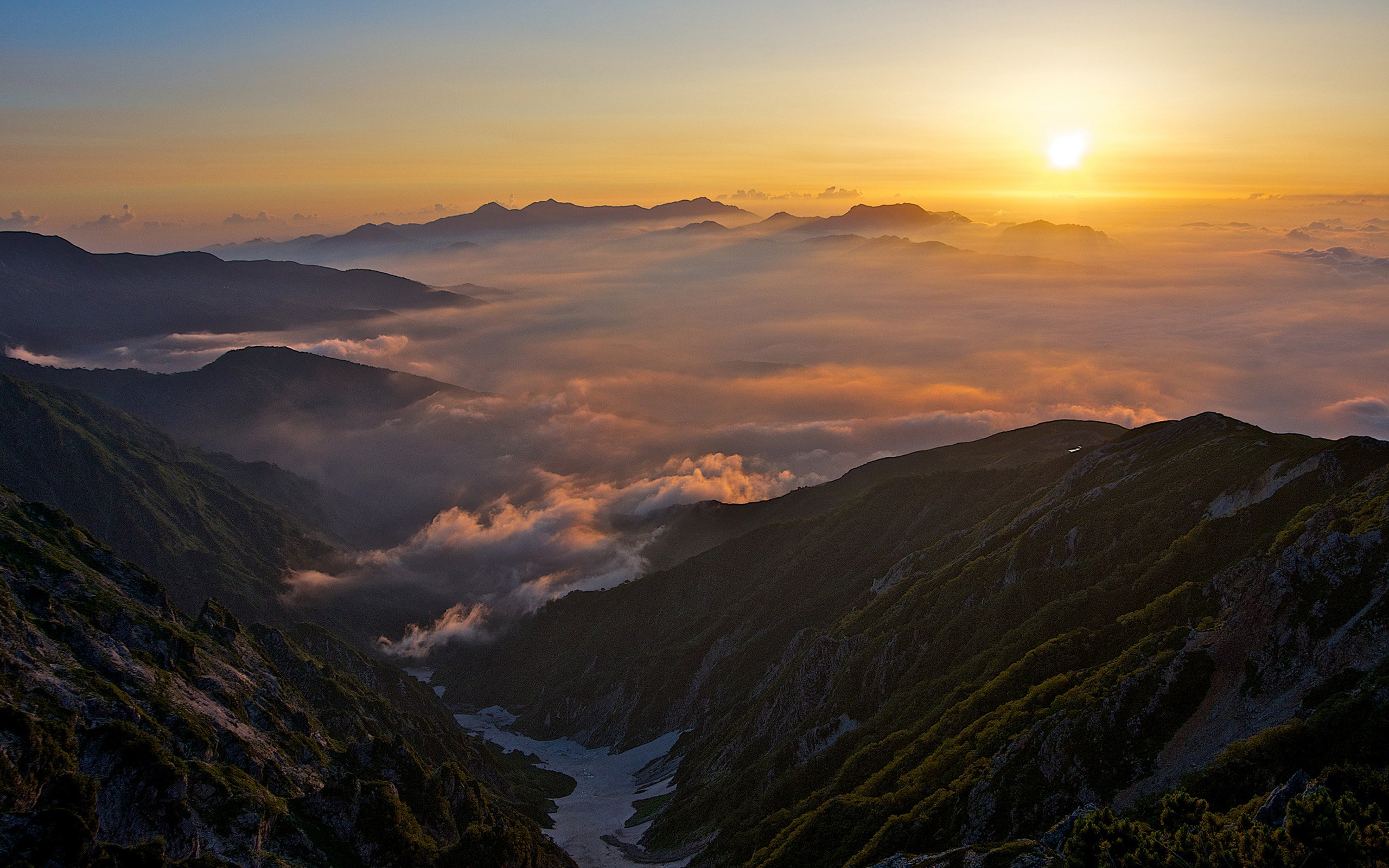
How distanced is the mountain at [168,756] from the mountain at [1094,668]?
1812 inches

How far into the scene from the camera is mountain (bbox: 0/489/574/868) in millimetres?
76125

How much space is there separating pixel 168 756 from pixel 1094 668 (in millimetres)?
102154

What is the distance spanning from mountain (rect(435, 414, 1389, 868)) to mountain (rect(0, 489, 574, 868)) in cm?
4603

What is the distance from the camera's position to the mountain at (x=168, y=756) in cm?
7612

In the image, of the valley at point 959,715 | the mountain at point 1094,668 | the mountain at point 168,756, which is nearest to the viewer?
the valley at point 959,715

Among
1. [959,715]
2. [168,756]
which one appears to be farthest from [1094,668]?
[168,756]

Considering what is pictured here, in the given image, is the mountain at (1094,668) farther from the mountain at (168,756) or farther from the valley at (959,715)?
the mountain at (168,756)

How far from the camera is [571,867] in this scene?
148250 mm

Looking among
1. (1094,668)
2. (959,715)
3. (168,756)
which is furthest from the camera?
(959,715)

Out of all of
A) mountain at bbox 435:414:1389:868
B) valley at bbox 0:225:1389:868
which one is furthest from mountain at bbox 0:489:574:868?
mountain at bbox 435:414:1389:868

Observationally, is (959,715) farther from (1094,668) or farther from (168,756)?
(168,756)

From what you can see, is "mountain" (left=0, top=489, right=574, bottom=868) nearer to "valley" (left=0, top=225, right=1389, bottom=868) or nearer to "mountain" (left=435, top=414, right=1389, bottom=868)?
"valley" (left=0, top=225, right=1389, bottom=868)

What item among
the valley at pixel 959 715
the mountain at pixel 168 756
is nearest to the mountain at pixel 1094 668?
the valley at pixel 959 715

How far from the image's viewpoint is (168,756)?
8925 cm
